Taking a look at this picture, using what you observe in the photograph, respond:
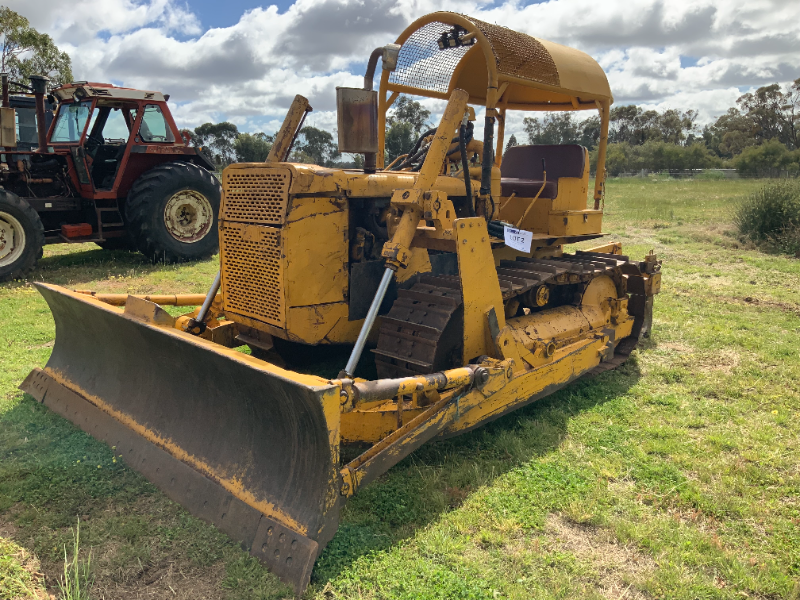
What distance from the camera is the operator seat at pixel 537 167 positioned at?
558 cm

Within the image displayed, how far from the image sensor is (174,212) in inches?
394

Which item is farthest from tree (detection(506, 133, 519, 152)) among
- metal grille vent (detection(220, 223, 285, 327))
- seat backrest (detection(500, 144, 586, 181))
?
metal grille vent (detection(220, 223, 285, 327))

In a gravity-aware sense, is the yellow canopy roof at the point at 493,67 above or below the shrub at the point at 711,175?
above

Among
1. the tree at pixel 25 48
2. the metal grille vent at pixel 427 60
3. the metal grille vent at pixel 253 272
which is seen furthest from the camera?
the tree at pixel 25 48

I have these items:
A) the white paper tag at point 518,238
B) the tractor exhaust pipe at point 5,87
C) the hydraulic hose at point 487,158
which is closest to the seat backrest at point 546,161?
the hydraulic hose at point 487,158

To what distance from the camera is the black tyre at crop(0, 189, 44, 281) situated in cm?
842

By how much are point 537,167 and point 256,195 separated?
3.14m

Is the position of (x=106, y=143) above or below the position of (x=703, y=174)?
above

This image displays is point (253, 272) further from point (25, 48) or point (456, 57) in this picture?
point (25, 48)

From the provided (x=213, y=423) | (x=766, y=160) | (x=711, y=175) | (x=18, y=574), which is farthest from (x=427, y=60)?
(x=766, y=160)

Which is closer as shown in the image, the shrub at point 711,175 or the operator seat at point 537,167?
the operator seat at point 537,167

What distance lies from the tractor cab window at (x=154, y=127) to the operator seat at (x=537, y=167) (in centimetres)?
656

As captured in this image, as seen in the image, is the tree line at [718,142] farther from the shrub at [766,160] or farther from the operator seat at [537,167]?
the operator seat at [537,167]

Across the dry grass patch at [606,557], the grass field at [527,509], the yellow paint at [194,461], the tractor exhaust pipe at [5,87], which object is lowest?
the dry grass patch at [606,557]
